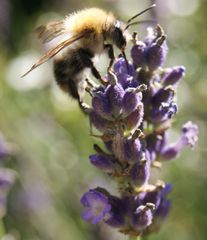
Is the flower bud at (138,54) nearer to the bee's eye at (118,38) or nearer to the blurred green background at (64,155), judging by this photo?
the bee's eye at (118,38)

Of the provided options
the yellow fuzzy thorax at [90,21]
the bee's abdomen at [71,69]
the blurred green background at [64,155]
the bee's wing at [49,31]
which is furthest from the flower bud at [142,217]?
the blurred green background at [64,155]

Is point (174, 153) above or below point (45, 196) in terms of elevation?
below

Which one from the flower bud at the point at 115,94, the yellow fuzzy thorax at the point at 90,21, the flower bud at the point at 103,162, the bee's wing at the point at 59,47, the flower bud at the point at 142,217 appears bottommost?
the flower bud at the point at 142,217

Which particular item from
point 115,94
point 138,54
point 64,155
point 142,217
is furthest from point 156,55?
point 64,155

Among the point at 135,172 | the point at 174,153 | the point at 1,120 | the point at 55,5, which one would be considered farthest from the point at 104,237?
the point at 55,5

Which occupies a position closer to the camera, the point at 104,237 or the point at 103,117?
the point at 103,117

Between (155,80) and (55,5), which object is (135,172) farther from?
(55,5)

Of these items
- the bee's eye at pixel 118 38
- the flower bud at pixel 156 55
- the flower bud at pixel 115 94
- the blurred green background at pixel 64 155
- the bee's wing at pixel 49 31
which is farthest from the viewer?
the blurred green background at pixel 64 155

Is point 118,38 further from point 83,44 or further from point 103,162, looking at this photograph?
point 103,162

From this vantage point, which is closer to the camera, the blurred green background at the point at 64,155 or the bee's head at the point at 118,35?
the bee's head at the point at 118,35
